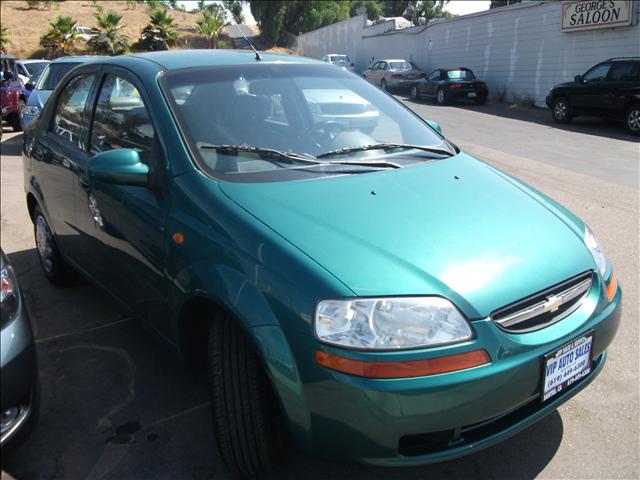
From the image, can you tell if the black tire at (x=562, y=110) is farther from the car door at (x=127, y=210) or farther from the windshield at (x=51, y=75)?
the car door at (x=127, y=210)

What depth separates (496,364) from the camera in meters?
1.99

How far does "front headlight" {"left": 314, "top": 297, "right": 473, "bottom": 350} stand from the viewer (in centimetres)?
194

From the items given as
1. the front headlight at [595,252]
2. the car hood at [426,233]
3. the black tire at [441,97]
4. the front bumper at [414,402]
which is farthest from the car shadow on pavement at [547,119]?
the front bumper at [414,402]

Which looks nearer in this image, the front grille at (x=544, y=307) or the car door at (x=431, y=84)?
the front grille at (x=544, y=307)

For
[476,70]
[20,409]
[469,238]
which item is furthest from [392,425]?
[476,70]

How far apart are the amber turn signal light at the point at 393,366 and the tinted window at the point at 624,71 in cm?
1313

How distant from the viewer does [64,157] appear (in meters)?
3.70

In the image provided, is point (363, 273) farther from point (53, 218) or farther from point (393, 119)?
point (53, 218)

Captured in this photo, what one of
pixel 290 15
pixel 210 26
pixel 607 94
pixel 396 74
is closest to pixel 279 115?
pixel 607 94

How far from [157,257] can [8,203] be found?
5668 mm

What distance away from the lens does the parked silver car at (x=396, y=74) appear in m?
25.1

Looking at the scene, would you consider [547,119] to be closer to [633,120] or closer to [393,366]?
[633,120]

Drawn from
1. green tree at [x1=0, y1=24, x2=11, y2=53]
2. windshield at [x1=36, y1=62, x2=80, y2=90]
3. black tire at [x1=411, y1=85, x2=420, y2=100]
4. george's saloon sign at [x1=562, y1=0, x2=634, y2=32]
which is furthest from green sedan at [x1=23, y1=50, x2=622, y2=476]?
green tree at [x1=0, y1=24, x2=11, y2=53]

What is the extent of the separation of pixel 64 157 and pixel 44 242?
1.12 metres
